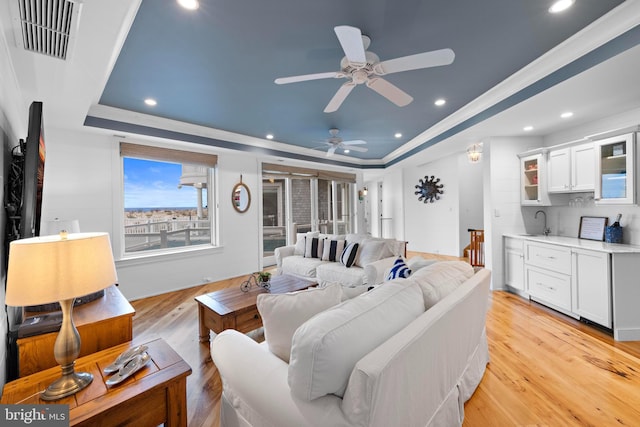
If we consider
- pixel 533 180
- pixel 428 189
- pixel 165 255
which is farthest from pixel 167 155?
pixel 428 189

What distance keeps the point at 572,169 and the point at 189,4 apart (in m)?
4.31

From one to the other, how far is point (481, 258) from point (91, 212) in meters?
6.32

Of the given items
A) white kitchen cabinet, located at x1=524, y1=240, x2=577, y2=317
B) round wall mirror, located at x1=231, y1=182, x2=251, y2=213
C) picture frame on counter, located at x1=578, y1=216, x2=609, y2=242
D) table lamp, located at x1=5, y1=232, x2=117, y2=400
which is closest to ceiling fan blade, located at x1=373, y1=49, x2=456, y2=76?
table lamp, located at x1=5, y1=232, x2=117, y2=400

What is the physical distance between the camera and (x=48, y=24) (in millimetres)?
1490

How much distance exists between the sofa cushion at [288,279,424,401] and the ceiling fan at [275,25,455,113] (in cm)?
151

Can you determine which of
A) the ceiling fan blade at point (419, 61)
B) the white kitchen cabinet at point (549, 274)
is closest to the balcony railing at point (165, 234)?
the ceiling fan blade at point (419, 61)

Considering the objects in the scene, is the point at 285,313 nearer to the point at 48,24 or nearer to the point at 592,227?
the point at 48,24

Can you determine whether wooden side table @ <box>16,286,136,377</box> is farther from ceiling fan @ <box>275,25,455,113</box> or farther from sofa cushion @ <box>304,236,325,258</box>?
sofa cushion @ <box>304,236,325,258</box>

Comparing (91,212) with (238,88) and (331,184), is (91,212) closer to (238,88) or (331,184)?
(238,88)

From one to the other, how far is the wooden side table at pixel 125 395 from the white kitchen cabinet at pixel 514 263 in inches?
162

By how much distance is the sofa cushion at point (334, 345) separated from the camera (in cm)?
91

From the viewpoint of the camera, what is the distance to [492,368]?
2.09 meters

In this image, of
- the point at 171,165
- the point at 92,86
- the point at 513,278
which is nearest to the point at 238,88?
the point at 92,86

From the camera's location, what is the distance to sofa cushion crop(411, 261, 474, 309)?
149 centimetres
